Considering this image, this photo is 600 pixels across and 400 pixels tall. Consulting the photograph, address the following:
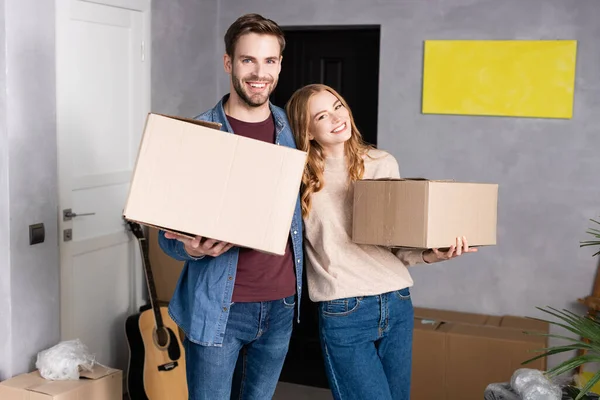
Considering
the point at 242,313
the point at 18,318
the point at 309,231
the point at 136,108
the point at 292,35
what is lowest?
the point at 18,318

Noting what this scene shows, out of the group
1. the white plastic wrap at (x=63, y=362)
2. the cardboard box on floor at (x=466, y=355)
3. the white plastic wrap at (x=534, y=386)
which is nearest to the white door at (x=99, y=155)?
the white plastic wrap at (x=63, y=362)

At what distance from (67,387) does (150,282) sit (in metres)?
0.74

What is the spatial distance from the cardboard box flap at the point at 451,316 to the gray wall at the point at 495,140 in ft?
0.15

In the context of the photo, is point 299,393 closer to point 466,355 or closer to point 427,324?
point 427,324

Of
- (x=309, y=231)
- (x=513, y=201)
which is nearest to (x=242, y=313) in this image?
(x=309, y=231)

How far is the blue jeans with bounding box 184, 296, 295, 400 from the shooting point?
6.28ft

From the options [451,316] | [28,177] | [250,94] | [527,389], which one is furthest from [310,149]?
[451,316]

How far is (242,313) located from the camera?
1.92 meters

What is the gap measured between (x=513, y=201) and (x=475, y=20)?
831mm

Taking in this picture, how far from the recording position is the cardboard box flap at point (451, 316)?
345cm

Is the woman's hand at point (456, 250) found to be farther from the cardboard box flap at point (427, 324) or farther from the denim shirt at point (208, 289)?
the cardboard box flap at point (427, 324)

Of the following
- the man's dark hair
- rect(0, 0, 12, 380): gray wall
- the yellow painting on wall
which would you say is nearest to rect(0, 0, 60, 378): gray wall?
rect(0, 0, 12, 380): gray wall

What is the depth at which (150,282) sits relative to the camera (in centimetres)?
336

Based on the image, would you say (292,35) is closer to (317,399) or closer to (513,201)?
(513,201)
